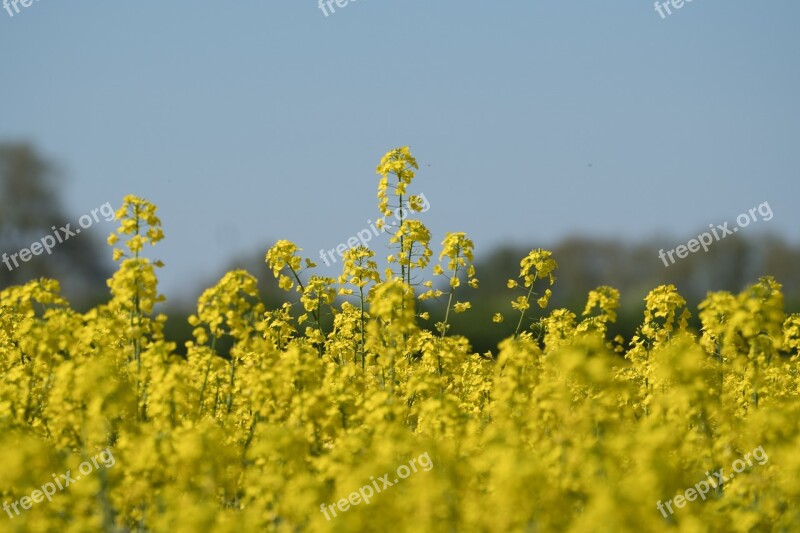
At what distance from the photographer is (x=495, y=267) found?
35125 millimetres

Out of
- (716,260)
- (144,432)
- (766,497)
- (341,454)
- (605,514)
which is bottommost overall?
(716,260)

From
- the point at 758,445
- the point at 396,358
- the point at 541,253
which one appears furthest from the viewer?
the point at 541,253

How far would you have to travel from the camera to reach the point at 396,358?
27.6 ft

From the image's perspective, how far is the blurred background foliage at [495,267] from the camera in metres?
21.0

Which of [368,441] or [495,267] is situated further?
[495,267]

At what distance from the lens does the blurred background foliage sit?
21.0 metres

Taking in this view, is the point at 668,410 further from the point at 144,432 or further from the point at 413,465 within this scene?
the point at 144,432

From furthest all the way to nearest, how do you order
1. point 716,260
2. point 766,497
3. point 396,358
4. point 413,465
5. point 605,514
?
point 716,260
point 396,358
point 766,497
point 413,465
point 605,514

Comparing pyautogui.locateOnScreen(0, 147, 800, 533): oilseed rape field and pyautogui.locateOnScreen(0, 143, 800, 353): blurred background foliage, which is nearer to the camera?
pyautogui.locateOnScreen(0, 147, 800, 533): oilseed rape field

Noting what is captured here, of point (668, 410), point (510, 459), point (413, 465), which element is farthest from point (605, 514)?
point (668, 410)

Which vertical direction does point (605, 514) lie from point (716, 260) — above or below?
above

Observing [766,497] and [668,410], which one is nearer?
[766,497]

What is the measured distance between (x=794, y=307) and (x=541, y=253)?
13163 mm

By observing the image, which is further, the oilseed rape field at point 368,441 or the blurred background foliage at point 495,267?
the blurred background foliage at point 495,267
